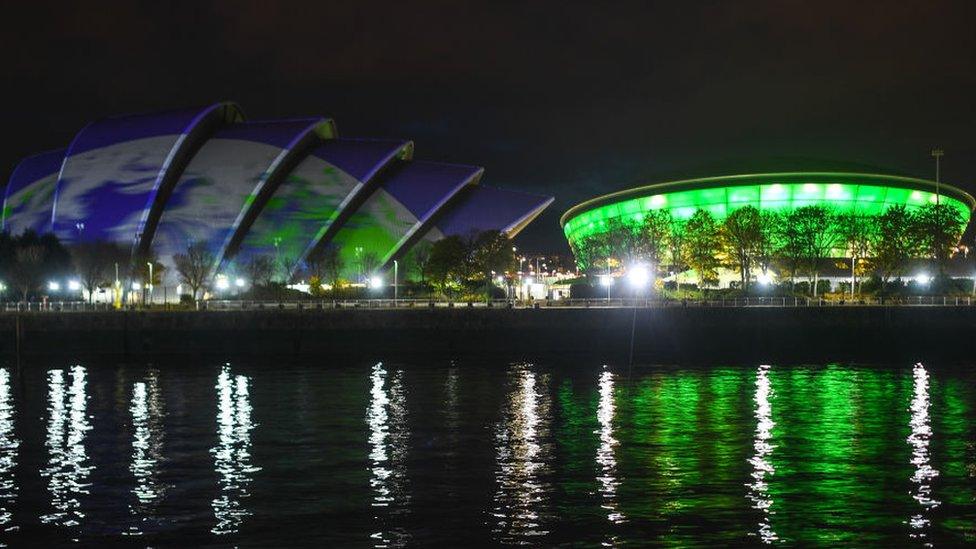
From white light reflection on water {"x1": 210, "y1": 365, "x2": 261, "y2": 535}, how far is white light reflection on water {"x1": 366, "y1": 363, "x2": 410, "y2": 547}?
2352 mm

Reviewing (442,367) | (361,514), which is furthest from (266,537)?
(442,367)

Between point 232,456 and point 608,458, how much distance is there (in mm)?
8063

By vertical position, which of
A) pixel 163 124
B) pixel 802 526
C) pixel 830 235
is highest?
pixel 163 124

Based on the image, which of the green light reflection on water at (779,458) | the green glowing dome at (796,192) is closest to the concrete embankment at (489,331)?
the green light reflection on water at (779,458)

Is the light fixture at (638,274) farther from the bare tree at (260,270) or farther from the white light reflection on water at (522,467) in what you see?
the white light reflection on water at (522,467)

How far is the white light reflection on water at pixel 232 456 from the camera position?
21.1 meters

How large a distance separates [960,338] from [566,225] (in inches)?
2672

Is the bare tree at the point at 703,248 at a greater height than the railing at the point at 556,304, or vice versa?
the bare tree at the point at 703,248

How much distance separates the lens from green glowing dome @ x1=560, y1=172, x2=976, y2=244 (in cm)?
9762

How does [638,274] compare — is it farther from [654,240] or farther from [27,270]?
[27,270]

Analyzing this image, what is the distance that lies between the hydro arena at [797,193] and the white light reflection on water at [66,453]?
213ft

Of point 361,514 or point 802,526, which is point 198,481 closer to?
point 361,514

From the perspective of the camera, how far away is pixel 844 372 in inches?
1820

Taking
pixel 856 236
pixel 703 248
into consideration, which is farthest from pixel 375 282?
pixel 856 236
